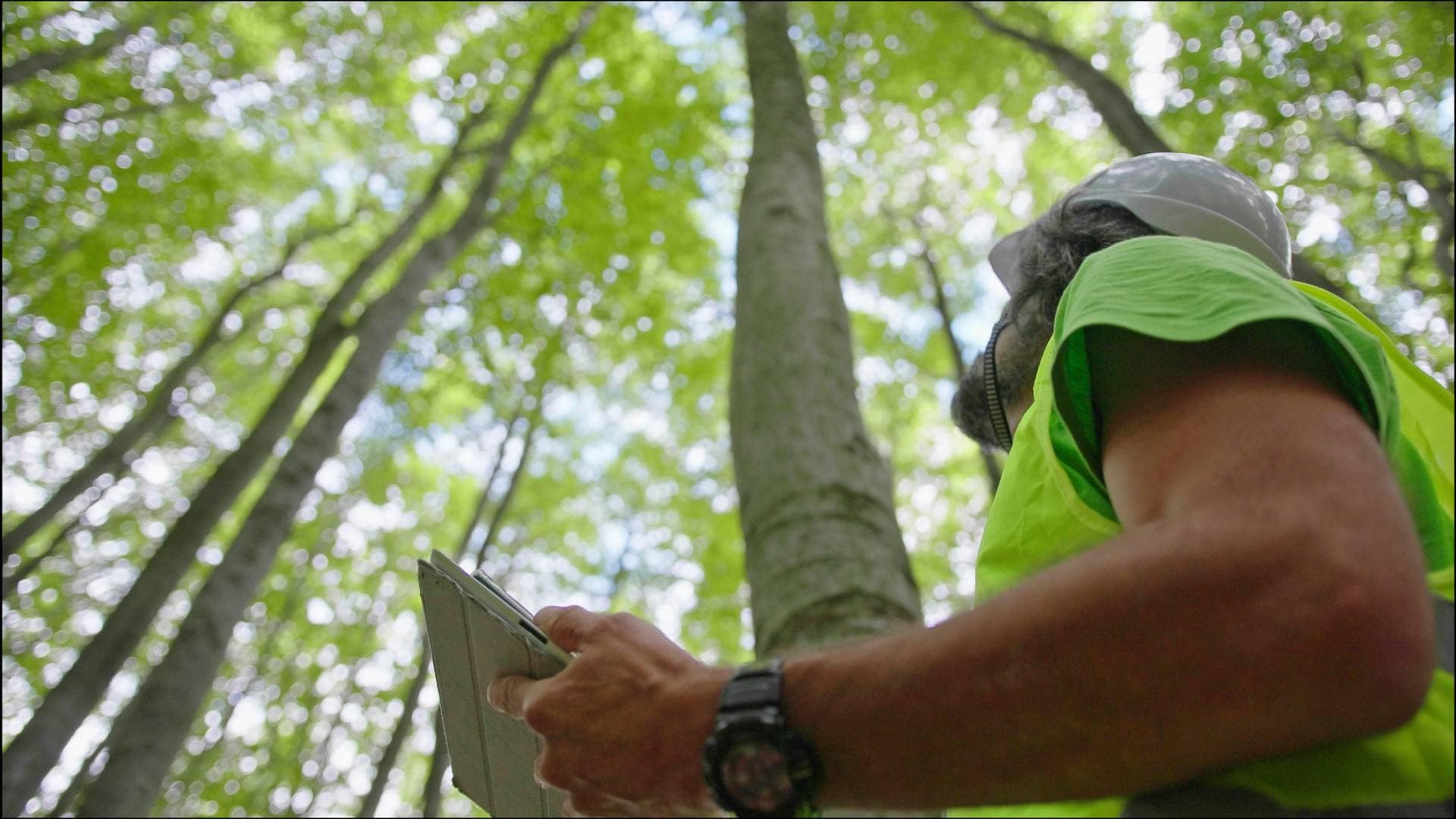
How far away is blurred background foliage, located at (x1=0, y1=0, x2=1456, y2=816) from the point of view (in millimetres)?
9180

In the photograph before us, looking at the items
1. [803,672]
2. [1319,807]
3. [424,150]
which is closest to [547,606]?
[803,672]

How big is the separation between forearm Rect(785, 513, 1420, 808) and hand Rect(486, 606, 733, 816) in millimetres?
175

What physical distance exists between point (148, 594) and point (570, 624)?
20.6 ft

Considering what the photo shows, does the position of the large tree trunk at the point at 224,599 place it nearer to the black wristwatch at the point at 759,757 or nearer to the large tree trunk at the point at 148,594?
the large tree trunk at the point at 148,594

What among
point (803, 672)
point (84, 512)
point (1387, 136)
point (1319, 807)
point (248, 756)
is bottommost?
point (1319, 807)

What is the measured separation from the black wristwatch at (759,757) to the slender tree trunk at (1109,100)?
5.18 m

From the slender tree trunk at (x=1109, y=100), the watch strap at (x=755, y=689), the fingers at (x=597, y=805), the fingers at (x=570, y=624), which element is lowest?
the fingers at (x=597, y=805)

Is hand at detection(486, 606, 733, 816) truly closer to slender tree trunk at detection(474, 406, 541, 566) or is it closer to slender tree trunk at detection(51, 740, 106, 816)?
slender tree trunk at detection(474, 406, 541, 566)

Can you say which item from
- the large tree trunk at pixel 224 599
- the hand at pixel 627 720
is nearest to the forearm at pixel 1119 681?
the hand at pixel 627 720

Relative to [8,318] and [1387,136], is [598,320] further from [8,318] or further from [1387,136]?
[1387,136]

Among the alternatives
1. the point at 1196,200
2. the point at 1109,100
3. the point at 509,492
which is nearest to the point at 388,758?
the point at 509,492

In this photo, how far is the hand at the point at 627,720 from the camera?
0.86m

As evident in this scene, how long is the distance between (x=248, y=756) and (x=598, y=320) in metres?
14.7

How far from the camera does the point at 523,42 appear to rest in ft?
37.5
